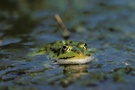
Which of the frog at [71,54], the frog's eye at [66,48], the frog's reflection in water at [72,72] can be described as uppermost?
the frog's eye at [66,48]

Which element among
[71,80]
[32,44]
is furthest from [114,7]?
[71,80]

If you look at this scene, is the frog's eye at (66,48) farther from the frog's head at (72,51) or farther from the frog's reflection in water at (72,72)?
the frog's reflection in water at (72,72)

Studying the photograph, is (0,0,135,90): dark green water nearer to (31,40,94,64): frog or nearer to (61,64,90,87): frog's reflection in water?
(61,64,90,87): frog's reflection in water

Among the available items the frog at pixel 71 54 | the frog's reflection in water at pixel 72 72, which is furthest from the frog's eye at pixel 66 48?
the frog's reflection in water at pixel 72 72

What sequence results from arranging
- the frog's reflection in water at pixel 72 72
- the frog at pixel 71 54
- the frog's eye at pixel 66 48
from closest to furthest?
the frog's reflection in water at pixel 72 72, the frog at pixel 71 54, the frog's eye at pixel 66 48

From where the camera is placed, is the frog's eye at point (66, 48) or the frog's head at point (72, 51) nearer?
the frog's head at point (72, 51)

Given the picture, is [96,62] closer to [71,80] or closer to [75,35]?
[71,80]

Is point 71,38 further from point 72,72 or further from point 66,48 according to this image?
point 72,72
